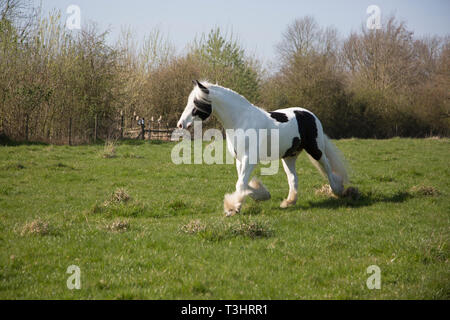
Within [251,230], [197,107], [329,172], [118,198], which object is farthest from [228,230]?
[329,172]

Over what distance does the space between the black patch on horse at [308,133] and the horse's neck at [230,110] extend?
1.31 metres

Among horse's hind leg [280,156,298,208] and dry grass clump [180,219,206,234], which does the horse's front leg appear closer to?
dry grass clump [180,219,206,234]

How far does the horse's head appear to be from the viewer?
25.3ft

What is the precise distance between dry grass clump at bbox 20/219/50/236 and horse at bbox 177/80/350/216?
305 cm

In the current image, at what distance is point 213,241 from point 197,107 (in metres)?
2.79

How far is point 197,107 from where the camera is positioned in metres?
7.76

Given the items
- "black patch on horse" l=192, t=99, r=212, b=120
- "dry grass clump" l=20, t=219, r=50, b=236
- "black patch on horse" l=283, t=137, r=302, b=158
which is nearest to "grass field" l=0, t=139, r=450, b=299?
"dry grass clump" l=20, t=219, r=50, b=236

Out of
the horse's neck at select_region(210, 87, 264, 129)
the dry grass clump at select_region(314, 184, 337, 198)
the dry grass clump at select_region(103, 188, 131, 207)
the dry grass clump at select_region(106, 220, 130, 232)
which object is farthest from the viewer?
the dry grass clump at select_region(314, 184, 337, 198)

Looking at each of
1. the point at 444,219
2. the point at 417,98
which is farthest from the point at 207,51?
the point at 444,219

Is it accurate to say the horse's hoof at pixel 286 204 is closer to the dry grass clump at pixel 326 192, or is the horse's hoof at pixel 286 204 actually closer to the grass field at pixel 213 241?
the grass field at pixel 213 241

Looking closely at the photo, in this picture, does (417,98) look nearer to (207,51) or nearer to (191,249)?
(207,51)

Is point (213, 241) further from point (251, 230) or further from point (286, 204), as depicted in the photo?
point (286, 204)

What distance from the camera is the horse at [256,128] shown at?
25.7ft
